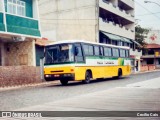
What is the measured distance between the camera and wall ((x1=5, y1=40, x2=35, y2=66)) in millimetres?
24688

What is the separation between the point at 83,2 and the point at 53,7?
16.1 feet

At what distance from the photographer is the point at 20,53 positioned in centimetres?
2502

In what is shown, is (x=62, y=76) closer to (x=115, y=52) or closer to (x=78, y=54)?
(x=78, y=54)

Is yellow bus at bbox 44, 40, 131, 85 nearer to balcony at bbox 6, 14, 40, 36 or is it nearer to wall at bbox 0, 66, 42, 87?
wall at bbox 0, 66, 42, 87

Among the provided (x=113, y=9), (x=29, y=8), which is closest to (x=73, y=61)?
(x=29, y=8)

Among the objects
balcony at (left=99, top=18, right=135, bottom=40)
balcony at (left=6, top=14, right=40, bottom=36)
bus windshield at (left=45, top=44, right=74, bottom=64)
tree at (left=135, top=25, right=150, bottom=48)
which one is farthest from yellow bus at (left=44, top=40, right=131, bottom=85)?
tree at (left=135, top=25, right=150, bottom=48)

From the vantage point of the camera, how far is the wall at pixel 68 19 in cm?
3469

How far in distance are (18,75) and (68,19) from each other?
1798 centimetres

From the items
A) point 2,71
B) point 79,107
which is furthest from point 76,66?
point 79,107

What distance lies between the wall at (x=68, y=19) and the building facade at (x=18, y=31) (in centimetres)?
1092

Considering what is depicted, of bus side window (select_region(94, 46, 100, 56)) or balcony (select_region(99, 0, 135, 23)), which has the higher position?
balcony (select_region(99, 0, 135, 23))

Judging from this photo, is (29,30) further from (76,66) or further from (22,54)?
(76,66)

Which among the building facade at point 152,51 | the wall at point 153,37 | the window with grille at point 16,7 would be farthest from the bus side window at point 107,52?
the wall at point 153,37

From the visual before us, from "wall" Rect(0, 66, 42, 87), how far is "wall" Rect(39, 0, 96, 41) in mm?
13392
